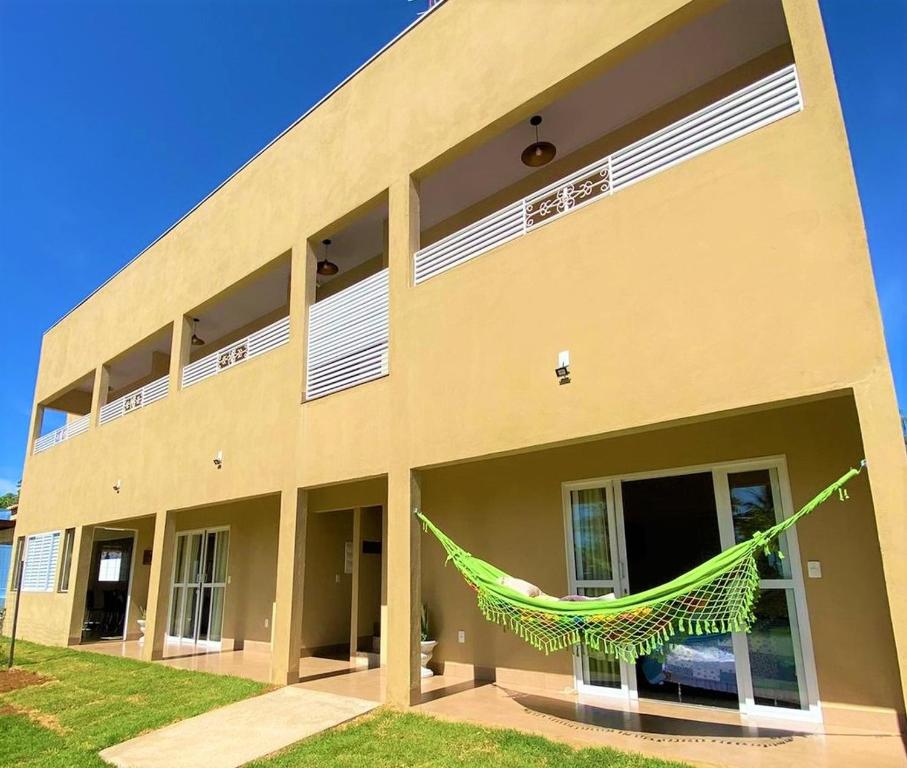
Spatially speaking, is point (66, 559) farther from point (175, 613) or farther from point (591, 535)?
point (591, 535)

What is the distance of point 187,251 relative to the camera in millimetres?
11156

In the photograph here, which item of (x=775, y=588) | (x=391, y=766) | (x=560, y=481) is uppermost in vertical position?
(x=560, y=481)

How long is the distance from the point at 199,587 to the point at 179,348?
15.0ft

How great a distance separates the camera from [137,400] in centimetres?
1191

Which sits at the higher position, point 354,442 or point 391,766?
point 354,442

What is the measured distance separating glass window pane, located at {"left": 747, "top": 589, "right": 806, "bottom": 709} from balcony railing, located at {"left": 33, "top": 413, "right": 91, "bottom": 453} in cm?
1334

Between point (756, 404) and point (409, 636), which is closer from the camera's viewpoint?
point (756, 404)

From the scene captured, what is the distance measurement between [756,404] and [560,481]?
118 inches

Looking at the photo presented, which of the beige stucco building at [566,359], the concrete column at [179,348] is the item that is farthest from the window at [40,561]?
the concrete column at [179,348]

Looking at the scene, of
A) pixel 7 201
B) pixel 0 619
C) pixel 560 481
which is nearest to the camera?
pixel 560 481

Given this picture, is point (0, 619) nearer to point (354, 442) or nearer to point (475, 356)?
point (354, 442)

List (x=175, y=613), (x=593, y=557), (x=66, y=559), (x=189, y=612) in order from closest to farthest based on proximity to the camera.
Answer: (x=593, y=557) → (x=189, y=612) → (x=175, y=613) → (x=66, y=559)

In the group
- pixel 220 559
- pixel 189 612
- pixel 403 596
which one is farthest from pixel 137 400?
pixel 403 596

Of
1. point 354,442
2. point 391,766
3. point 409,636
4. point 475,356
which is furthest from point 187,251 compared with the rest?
point 391,766
